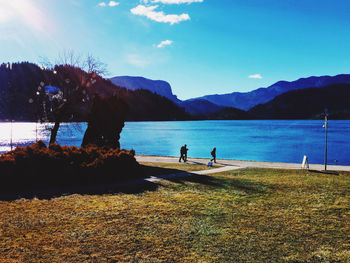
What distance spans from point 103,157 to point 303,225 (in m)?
11.3

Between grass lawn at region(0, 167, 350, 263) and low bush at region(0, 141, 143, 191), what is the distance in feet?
9.17

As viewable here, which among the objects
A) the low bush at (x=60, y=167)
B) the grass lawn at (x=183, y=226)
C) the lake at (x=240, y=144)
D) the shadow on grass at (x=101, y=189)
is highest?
the low bush at (x=60, y=167)

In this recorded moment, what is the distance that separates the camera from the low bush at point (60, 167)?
13.3 m

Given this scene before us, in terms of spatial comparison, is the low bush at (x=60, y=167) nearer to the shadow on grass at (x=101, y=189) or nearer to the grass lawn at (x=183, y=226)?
the shadow on grass at (x=101, y=189)

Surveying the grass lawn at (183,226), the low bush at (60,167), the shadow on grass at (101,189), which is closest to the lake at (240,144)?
the low bush at (60,167)

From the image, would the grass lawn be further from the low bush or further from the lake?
the lake

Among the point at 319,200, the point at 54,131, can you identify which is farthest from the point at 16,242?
the point at 54,131

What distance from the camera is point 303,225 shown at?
8336mm

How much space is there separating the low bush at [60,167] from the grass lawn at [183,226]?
2.79m

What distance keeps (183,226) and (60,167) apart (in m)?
9.28

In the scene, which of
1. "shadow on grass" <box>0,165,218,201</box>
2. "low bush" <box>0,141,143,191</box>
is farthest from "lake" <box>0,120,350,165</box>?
"shadow on grass" <box>0,165,218,201</box>

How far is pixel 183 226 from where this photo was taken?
8172mm

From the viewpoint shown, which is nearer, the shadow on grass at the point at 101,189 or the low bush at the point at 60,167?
the shadow on grass at the point at 101,189

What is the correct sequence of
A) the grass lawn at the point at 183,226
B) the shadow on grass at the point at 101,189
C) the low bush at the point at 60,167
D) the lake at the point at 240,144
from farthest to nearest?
the lake at the point at 240,144 < the low bush at the point at 60,167 < the shadow on grass at the point at 101,189 < the grass lawn at the point at 183,226
